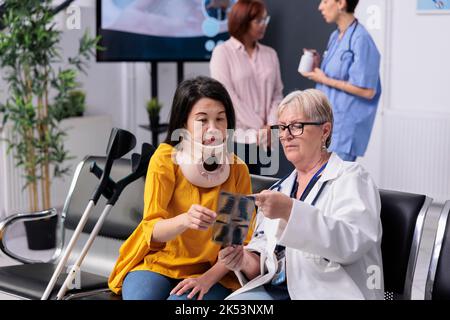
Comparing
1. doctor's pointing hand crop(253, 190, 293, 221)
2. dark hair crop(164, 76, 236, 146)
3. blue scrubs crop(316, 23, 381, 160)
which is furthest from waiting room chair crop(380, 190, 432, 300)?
blue scrubs crop(316, 23, 381, 160)

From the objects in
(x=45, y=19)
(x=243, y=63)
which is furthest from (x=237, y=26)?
(x=45, y=19)

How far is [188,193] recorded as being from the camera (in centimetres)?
231

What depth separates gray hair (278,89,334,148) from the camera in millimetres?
2178

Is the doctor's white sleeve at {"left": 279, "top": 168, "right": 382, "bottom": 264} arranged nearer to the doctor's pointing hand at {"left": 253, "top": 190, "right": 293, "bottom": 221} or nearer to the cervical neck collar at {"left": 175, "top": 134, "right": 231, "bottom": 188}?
the doctor's pointing hand at {"left": 253, "top": 190, "right": 293, "bottom": 221}

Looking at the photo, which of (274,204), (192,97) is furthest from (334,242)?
(192,97)

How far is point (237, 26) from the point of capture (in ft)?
13.9

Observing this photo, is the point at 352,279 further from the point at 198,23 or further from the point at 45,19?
the point at 198,23

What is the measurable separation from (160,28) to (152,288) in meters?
3.31

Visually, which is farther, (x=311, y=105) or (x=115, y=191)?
(x=115, y=191)

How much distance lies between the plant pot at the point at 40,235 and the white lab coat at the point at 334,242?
2855mm

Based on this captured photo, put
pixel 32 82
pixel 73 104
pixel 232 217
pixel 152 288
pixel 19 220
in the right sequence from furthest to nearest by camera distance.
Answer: pixel 73 104 < pixel 32 82 < pixel 19 220 < pixel 152 288 < pixel 232 217

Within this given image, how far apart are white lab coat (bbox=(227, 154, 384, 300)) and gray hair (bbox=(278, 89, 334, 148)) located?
127 millimetres

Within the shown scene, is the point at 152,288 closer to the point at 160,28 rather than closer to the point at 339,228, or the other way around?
the point at 339,228

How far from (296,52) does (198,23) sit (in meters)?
0.71
